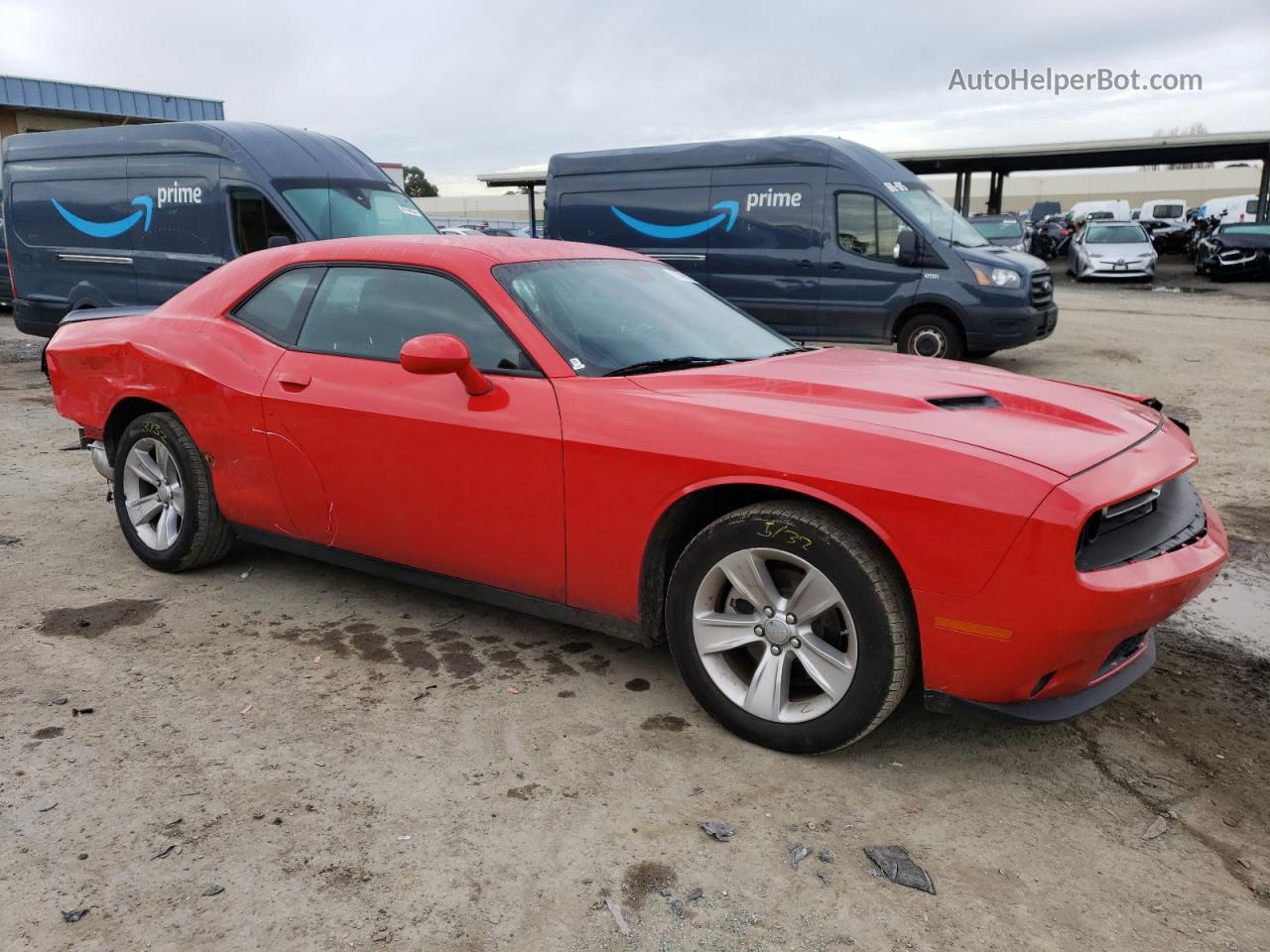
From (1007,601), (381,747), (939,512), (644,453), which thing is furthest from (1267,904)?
(381,747)

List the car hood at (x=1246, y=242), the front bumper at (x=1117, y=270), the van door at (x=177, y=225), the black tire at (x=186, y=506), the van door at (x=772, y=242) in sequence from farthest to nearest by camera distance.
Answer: the car hood at (x=1246, y=242) < the front bumper at (x=1117, y=270) < the van door at (x=772, y=242) < the van door at (x=177, y=225) < the black tire at (x=186, y=506)

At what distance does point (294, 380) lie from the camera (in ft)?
12.8

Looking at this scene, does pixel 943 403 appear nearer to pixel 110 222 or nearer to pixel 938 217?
pixel 938 217

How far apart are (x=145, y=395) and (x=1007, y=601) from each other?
12.2 feet

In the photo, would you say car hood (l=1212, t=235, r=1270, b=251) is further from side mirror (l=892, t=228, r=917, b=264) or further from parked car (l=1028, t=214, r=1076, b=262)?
side mirror (l=892, t=228, r=917, b=264)

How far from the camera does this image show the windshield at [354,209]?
9117 millimetres

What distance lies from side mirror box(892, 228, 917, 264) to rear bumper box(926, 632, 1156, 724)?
308 inches

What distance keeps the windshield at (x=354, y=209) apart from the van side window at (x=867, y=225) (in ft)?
14.0

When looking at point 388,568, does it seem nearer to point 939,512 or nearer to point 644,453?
point 644,453

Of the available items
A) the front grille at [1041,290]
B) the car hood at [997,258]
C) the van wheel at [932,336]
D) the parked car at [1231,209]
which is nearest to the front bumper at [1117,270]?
the front grille at [1041,290]

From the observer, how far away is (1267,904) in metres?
2.35

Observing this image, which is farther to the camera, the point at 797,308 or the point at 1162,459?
the point at 797,308

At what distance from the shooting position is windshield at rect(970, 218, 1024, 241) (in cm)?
2472

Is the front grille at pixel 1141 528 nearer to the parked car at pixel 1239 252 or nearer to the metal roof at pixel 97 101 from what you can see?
the parked car at pixel 1239 252
